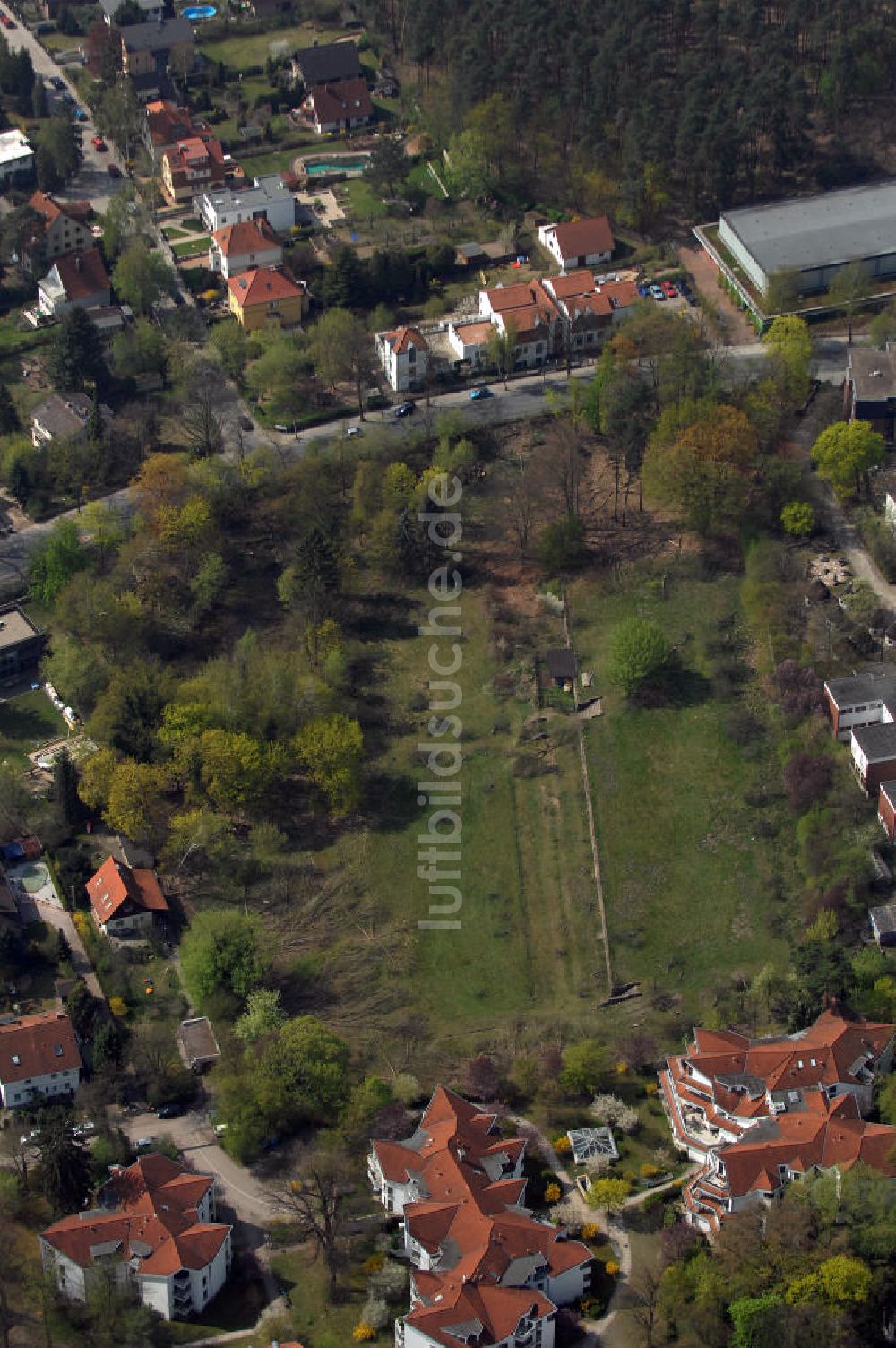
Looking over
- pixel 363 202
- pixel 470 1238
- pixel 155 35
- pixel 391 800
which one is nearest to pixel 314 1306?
pixel 470 1238

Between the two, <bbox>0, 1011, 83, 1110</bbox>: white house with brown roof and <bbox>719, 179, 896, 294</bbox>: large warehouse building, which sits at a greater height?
<bbox>719, 179, 896, 294</bbox>: large warehouse building

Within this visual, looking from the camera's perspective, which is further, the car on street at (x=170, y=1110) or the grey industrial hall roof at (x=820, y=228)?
the grey industrial hall roof at (x=820, y=228)

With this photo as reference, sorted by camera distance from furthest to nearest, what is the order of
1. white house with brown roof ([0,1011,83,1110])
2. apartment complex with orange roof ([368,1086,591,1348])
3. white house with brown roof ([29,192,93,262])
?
white house with brown roof ([29,192,93,262]), white house with brown roof ([0,1011,83,1110]), apartment complex with orange roof ([368,1086,591,1348])

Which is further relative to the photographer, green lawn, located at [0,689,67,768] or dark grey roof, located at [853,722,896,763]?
green lawn, located at [0,689,67,768]

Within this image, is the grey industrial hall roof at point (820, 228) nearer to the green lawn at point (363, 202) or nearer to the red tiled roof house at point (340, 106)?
the green lawn at point (363, 202)

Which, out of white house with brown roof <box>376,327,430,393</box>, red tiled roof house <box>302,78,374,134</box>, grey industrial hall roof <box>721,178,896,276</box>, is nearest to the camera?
white house with brown roof <box>376,327,430,393</box>

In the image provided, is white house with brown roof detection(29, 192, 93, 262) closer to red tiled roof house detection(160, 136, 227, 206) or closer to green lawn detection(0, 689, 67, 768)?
red tiled roof house detection(160, 136, 227, 206)

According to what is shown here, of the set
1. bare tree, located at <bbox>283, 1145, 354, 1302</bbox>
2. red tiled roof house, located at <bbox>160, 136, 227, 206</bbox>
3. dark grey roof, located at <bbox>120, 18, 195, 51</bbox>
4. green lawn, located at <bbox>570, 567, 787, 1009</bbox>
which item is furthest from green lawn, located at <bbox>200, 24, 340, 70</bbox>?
bare tree, located at <bbox>283, 1145, 354, 1302</bbox>

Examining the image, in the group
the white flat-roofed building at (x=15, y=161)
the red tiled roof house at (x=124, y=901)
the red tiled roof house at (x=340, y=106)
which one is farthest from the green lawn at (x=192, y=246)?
the red tiled roof house at (x=124, y=901)
